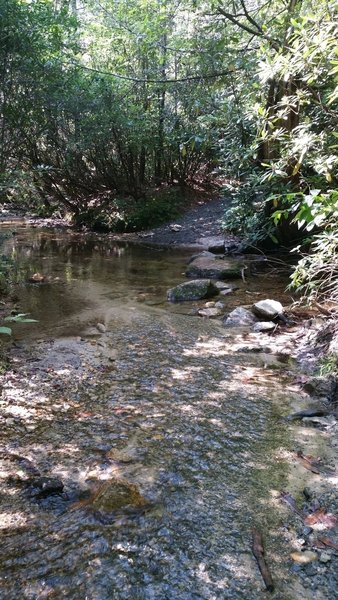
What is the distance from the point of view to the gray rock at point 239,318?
575cm

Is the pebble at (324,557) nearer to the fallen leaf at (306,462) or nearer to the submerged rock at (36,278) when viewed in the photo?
the fallen leaf at (306,462)

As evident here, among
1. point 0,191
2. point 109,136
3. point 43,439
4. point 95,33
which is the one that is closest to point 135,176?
point 109,136

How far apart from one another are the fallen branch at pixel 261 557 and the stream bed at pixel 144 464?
0.09 feet

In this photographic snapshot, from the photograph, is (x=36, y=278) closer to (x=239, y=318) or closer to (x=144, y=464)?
(x=239, y=318)

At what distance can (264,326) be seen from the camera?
5465 millimetres

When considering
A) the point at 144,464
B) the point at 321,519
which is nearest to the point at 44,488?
the point at 144,464

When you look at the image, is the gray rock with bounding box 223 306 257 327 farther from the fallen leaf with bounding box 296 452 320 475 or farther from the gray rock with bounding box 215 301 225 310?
the fallen leaf with bounding box 296 452 320 475

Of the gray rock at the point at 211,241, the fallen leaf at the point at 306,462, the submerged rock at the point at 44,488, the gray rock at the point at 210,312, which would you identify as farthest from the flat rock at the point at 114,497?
the gray rock at the point at 211,241

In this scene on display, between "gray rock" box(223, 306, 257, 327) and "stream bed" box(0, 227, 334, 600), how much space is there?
308 mm

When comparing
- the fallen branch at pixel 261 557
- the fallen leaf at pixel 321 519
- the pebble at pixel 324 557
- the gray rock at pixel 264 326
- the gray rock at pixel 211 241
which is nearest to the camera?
the fallen branch at pixel 261 557

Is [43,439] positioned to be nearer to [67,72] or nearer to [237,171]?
[237,171]

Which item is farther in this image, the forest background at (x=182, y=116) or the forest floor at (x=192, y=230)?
the forest floor at (x=192, y=230)

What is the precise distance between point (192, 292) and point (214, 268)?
5.74ft

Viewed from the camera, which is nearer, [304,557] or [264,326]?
[304,557]
